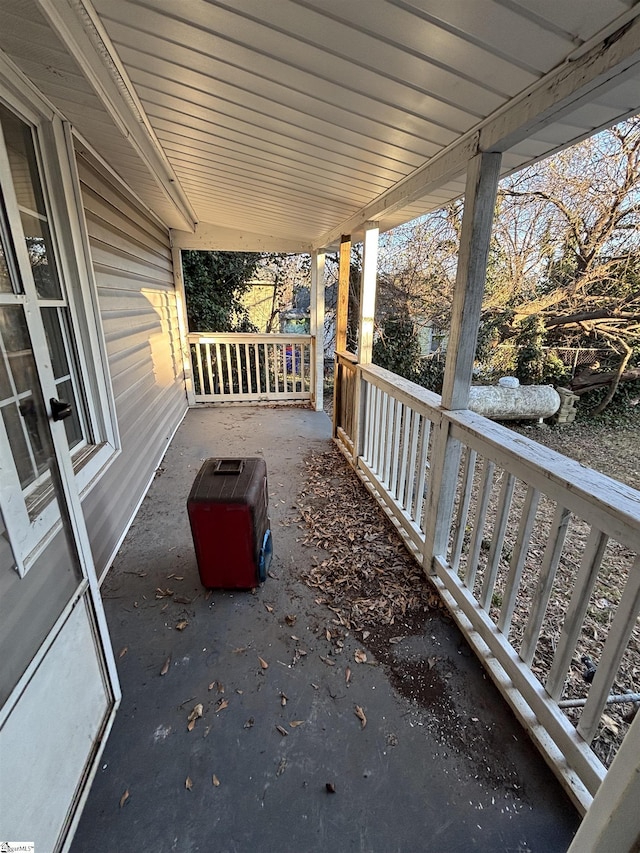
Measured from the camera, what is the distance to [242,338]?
5809 millimetres

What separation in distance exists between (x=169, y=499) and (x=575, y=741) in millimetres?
2897

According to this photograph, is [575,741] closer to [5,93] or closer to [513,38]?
[513,38]

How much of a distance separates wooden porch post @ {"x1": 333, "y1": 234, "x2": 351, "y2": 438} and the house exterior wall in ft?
6.42

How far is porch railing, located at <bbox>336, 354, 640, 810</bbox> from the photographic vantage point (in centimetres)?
118

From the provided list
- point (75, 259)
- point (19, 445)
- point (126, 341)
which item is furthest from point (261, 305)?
point (19, 445)

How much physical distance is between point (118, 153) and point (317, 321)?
3593 mm

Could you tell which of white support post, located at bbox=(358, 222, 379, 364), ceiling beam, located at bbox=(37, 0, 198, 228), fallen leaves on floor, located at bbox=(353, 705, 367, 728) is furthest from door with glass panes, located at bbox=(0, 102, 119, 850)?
white support post, located at bbox=(358, 222, 379, 364)

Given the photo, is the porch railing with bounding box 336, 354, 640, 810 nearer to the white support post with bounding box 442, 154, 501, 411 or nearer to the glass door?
the white support post with bounding box 442, 154, 501, 411

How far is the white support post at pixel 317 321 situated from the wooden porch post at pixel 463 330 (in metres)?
3.87

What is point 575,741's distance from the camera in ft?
4.12

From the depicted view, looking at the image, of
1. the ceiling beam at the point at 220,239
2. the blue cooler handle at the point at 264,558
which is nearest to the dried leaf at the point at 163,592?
the blue cooler handle at the point at 264,558

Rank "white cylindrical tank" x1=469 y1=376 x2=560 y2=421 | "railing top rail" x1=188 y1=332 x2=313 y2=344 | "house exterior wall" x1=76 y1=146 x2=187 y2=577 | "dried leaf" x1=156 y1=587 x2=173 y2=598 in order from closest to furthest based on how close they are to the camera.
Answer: "dried leaf" x1=156 y1=587 x2=173 y2=598
"house exterior wall" x1=76 y1=146 x2=187 y2=577
"railing top rail" x1=188 y1=332 x2=313 y2=344
"white cylindrical tank" x1=469 y1=376 x2=560 y2=421

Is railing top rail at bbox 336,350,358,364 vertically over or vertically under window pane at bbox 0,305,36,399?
under

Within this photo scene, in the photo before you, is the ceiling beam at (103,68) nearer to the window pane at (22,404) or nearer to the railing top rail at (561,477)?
the window pane at (22,404)
